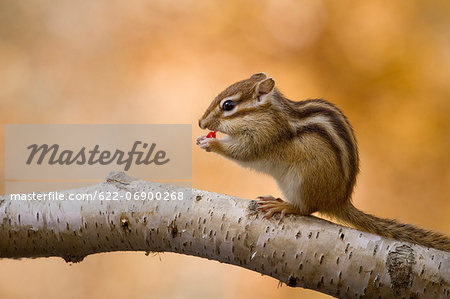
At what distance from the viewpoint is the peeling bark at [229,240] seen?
52.6 inches

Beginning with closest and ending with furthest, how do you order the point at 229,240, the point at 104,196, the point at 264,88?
1. the point at 229,240
2. the point at 104,196
3. the point at 264,88

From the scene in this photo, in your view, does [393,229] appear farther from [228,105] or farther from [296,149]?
[228,105]

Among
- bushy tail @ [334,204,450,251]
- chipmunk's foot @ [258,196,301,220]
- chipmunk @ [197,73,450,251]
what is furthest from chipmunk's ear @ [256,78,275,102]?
bushy tail @ [334,204,450,251]

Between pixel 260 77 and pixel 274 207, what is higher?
pixel 260 77

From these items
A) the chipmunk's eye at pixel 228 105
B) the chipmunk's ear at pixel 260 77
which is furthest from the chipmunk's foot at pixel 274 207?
the chipmunk's ear at pixel 260 77

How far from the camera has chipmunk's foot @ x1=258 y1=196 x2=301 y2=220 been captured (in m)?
1.48

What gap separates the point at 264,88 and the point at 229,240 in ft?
1.74

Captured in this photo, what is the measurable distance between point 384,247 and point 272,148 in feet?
1.62

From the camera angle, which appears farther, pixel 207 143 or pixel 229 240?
pixel 207 143

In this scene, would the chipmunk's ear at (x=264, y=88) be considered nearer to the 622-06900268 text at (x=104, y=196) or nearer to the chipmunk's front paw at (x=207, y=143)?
the chipmunk's front paw at (x=207, y=143)

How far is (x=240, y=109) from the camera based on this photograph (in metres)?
1.73

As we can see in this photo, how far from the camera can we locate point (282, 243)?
141 cm

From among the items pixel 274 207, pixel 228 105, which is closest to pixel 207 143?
pixel 228 105

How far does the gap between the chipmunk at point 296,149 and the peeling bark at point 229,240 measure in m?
0.11
